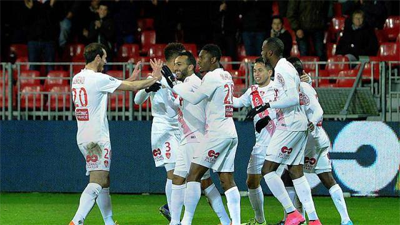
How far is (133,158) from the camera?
16.9m

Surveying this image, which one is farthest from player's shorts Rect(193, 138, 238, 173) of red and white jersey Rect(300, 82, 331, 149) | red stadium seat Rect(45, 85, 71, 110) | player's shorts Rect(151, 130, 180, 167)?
red stadium seat Rect(45, 85, 71, 110)

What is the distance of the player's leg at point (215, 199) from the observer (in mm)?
11195

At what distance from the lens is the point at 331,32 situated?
67.3 feet

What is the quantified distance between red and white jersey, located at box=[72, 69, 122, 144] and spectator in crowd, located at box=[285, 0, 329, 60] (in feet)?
29.0

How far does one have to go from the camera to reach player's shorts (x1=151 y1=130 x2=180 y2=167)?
12.4 meters

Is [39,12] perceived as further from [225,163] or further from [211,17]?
[225,163]

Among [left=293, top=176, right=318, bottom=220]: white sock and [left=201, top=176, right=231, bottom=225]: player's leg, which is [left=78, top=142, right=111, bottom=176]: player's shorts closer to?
[left=201, top=176, right=231, bottom=225]: player's leg

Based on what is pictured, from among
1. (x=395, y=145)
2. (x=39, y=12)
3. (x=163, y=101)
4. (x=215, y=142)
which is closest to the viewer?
(x=215, y=142)

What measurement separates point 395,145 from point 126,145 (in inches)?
192

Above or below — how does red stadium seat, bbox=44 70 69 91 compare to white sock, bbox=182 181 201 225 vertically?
above

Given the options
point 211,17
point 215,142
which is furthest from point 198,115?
point 211,17

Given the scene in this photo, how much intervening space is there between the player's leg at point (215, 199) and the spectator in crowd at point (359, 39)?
773 centimetres

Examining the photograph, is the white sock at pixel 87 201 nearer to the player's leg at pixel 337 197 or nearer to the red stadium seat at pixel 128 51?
the player's leg at pixel 337 197

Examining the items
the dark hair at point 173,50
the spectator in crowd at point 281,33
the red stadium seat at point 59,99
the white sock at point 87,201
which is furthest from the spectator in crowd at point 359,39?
the white sock at point 87,201
